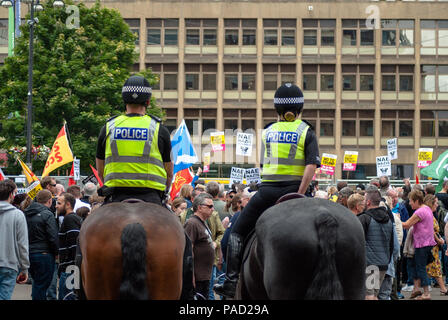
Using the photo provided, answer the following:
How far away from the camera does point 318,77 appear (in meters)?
59.7

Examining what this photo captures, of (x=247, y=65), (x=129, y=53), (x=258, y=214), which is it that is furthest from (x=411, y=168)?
(x=258, y=214)

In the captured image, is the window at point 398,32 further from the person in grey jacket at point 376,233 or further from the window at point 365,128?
the person in grey jacket at point 376,233

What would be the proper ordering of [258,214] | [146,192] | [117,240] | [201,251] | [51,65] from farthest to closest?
[51,65]
[201,251]
[258,214]
[146,192]
[117,240]

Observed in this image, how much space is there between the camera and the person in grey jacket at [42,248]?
12.4 metres

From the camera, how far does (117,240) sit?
621 centimetres

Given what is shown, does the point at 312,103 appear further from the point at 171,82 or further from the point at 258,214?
the point at 258,214

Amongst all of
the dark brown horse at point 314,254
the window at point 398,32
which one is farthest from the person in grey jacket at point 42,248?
the window at point 398,32

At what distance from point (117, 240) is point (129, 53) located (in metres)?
37.4

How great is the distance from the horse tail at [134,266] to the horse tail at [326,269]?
4.30ft

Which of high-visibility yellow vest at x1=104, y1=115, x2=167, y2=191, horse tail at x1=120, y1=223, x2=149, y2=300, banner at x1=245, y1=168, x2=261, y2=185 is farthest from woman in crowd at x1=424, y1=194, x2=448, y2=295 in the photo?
horse tail at x1=120, y1=223, x2=149, y2=300

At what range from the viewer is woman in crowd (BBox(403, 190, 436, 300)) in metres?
16.0

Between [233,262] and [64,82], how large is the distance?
33698mm

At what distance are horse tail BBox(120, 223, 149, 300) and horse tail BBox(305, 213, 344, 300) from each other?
51.6 inches

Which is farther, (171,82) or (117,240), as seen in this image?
(171,82)
